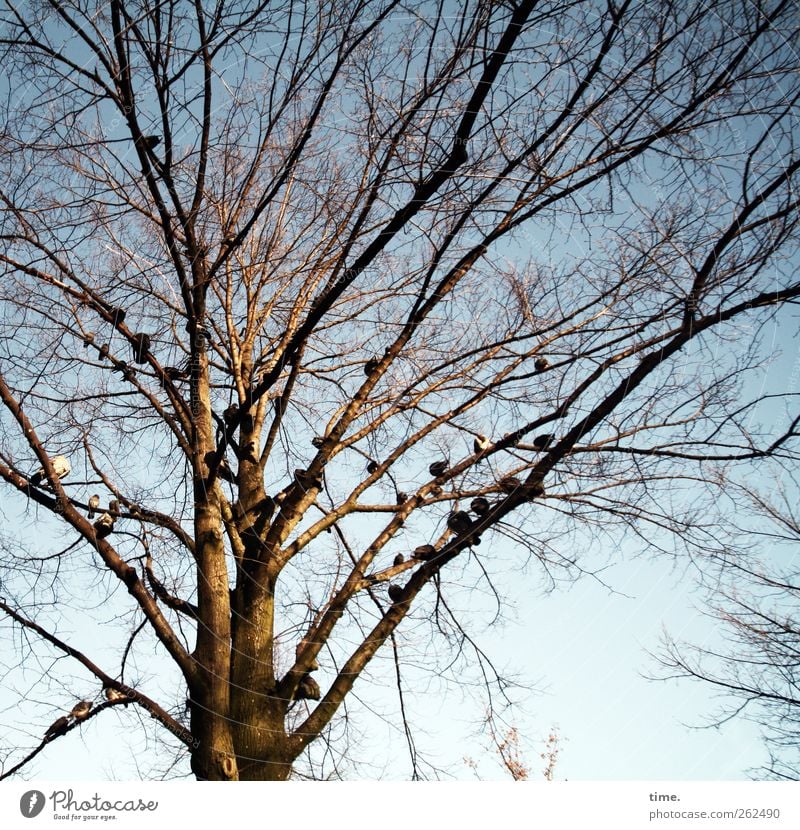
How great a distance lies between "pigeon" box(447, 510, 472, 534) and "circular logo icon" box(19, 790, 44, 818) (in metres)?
1.62

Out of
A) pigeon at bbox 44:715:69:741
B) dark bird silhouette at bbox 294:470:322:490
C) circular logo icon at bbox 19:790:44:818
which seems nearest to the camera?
circular logo icon at bbox 19:790:44:818

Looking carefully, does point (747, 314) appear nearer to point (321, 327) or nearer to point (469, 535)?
point (469, 535)

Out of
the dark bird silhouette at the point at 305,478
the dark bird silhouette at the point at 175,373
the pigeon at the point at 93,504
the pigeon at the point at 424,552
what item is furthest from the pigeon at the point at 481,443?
the pigeon at the point at 93,504

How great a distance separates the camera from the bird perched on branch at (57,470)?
9.82 feet

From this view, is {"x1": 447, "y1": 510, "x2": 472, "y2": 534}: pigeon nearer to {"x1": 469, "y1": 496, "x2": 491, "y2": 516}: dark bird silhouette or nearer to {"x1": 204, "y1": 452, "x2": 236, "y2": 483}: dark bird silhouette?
{"x1": 469, "y1": 496, "x2": 491, "y2": 516}: dark bird silhouette

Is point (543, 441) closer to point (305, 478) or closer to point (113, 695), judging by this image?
point (305, 478)

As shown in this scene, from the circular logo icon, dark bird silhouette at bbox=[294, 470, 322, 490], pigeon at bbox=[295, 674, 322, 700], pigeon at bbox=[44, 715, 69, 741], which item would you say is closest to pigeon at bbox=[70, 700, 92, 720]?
pigeon at bbox=[44, 715, 69, 741]

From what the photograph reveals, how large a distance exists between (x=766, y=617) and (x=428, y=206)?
2824 mm

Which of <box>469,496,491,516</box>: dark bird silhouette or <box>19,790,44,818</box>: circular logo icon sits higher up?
<box>469,496,491,516</box>: dark bird silhouette

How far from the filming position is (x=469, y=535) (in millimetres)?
2984

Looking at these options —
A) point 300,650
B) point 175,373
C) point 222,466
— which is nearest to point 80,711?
point 300,650

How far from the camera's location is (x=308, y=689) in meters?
2.97

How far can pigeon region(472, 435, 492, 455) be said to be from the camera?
122 inches

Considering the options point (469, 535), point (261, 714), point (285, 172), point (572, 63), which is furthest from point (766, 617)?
point (285, 172)
